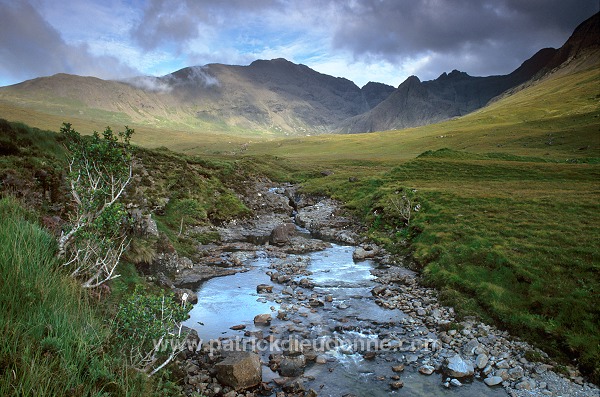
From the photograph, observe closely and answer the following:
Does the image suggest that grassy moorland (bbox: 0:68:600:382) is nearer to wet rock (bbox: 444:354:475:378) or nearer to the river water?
wet rock (bbox: 444:354:475:378)

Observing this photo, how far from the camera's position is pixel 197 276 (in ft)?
89.1

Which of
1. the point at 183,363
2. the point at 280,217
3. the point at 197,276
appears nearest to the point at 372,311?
the point at 183,363

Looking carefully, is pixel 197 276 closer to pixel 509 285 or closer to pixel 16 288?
pixel 16 288

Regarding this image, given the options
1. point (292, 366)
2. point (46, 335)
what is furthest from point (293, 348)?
point (46, 335)

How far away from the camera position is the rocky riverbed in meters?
14.2

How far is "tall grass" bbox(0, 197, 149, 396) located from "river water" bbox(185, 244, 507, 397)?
7.92 meters

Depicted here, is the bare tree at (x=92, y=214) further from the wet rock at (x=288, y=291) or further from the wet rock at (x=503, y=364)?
the wet rock at (x=503, y=364)

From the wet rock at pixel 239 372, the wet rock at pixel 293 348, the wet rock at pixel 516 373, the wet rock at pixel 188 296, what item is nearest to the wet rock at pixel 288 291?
the wet rock at pixel 188 296

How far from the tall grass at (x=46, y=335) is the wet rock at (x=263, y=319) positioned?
10622 millimetres

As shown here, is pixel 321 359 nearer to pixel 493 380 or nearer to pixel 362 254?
pixel 493 380

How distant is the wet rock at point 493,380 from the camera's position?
575 inches

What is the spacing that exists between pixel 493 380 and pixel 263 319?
1153cm

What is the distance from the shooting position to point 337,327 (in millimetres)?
19688

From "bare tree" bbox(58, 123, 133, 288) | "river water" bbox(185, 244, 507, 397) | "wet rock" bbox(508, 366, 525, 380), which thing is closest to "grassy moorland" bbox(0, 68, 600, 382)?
"wet rock" bbox(508, 366, 525, 380)
